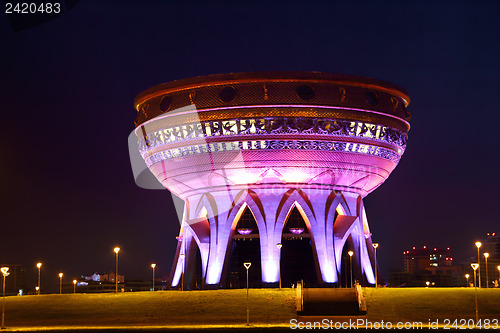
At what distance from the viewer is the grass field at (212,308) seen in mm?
41406

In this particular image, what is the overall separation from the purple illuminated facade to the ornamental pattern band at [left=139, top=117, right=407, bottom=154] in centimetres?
7

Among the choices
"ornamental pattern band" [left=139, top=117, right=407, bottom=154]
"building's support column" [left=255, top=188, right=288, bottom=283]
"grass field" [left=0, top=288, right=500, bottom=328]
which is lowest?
"grass field" [left=0, top=288, right=500, bottom=328]

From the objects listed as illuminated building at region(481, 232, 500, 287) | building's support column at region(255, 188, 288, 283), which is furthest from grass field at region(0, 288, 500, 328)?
illuminated building at region(481, 232, 500, 287)

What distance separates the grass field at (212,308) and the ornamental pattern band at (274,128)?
12.7 metres

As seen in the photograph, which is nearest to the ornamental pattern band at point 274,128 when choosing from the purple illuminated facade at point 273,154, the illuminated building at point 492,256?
the purple illuminated facade at point 273,154

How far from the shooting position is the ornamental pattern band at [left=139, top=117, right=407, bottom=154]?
55.9 m

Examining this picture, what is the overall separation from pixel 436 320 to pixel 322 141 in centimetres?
1973

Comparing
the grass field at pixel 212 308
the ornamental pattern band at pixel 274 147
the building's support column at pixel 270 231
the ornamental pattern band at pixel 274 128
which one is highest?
the ornamental pattern band at pixel 274 128

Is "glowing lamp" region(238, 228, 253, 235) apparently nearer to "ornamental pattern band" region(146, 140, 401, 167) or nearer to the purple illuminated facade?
the purple illuminated facade

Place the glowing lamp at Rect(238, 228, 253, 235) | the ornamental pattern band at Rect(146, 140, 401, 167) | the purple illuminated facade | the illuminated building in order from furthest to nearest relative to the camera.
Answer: the illuminated building → the glowing lamp at Rect(238, 228, 253, 235) → the ornamental pattern band at Rect(146, 140, 401, 167) → the purple illuminated facade

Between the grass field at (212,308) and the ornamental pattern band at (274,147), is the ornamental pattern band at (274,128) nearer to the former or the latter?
the ornamental pattern band at (274,147)

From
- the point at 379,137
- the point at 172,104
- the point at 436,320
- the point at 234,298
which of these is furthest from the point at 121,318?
the point at 379,137

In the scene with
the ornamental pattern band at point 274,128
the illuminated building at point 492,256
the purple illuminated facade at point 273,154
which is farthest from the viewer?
the illuminated building at point 492,256

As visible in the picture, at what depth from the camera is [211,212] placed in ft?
200
